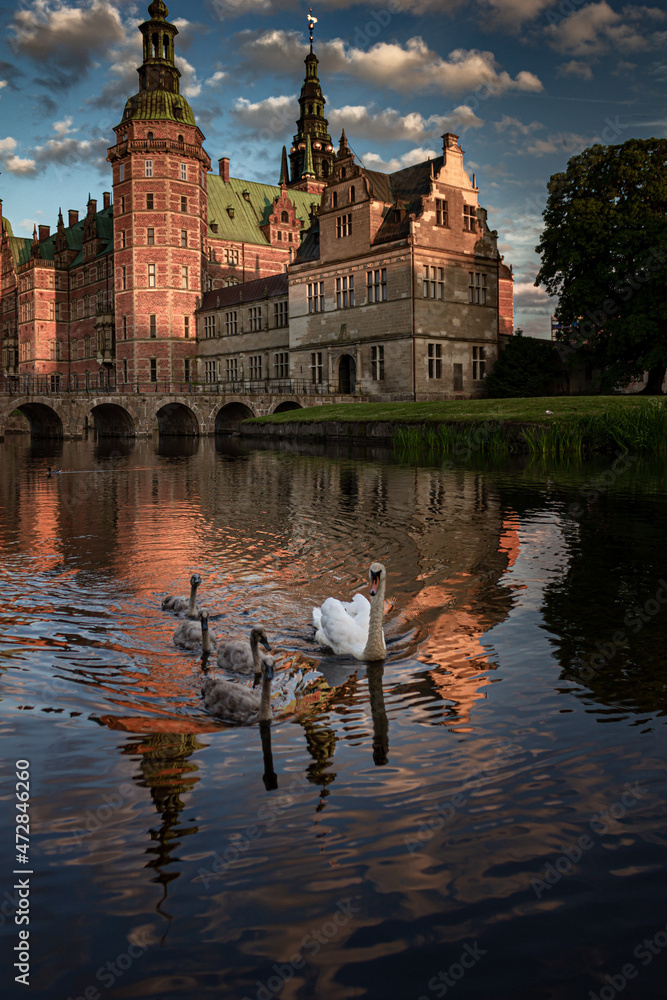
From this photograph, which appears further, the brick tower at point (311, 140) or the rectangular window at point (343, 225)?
the brick tower at point (311, 140)

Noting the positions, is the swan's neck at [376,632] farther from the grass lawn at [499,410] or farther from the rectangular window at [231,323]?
the rectangular window at [231,323]

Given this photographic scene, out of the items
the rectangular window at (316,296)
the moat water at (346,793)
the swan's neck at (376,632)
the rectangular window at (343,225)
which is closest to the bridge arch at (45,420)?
the rectangular window at (316,296)

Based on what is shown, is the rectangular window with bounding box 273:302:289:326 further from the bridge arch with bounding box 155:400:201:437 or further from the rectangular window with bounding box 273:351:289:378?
the bridge arch with bounding box 155:400:201:437

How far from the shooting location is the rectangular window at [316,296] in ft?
169

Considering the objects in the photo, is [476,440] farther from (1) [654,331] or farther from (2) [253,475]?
(1) [654,331]

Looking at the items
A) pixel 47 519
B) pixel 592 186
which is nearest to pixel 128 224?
pixel 592 186

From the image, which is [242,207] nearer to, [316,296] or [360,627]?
[316,296]

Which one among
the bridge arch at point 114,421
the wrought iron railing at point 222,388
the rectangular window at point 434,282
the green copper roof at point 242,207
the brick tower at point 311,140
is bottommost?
the bridge arch at point 114,421

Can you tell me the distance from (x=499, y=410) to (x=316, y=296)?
25220 millimetres

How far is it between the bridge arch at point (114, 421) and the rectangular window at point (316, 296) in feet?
47.0

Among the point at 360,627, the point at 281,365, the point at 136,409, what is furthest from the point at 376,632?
the point at 281,365

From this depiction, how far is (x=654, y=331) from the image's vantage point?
35438 mm

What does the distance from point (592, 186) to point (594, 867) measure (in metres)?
41.4

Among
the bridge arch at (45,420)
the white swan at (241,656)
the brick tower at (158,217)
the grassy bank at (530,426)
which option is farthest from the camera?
the brick tower at (158,217)
